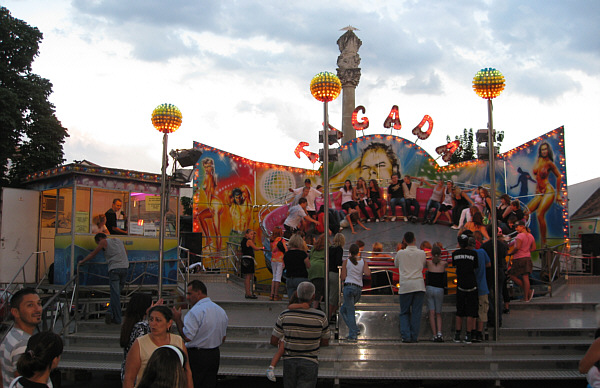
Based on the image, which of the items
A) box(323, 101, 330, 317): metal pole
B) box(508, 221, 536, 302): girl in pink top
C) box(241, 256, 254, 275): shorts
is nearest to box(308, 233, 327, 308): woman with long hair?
box(323, 101, 330, 317): metal pole

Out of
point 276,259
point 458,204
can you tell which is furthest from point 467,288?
point 458,204

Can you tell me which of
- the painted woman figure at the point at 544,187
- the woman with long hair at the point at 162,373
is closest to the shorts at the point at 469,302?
the woman with long hair at the point at 162,373

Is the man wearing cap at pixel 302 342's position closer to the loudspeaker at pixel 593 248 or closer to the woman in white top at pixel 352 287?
the woman in white top at pixel 352 287

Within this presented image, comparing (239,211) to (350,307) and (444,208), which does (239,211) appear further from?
(350,307)

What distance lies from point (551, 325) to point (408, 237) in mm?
3142

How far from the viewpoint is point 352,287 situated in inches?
393

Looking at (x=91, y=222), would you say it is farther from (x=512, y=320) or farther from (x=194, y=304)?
(x=512, y=320)

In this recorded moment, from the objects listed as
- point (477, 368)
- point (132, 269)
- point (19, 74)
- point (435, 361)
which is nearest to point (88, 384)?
point (132, 269)

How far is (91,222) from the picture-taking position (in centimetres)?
1251

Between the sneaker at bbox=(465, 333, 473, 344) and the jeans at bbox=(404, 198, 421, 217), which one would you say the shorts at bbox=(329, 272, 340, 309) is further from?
the jeans at bbox=(404, 198, 421, 217)

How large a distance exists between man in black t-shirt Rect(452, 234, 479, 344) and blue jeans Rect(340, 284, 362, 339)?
1708mm

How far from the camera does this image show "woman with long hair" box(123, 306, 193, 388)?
4.78 meters

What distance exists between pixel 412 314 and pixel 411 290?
48cm

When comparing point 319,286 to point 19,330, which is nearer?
point 19,330
